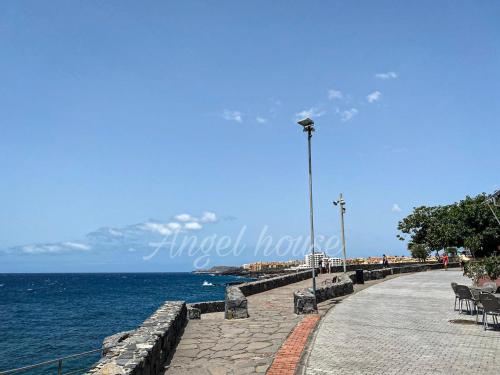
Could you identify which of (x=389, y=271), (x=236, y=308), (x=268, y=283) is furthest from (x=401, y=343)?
(x=389, y=271)

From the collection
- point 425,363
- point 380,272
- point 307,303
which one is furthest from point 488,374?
point 380,272

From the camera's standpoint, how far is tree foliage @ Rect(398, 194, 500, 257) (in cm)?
4428

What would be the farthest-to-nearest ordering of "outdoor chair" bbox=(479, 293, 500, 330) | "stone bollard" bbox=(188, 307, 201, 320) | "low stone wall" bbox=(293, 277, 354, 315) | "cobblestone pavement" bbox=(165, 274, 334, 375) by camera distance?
1. "low stone wall" bbox=(293, 277, 354, 315)
2. "stone bollard" bbox=(188, 307, 201, 320)
3. "outdoor chair" bbox=(479, 293, 500, 330)
4. "cobblestone pavement" bbox=(165, 274, 334, 375)

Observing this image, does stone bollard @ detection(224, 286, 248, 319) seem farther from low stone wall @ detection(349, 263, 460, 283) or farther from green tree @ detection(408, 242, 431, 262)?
green tree @ detection(408, 242, 431, 262)

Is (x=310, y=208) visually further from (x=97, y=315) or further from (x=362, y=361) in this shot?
(x=97, y=315)

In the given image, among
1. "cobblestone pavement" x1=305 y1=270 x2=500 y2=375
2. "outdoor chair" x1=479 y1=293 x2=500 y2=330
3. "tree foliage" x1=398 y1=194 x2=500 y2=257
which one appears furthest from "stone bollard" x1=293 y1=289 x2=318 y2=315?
"tree foliage" x1=398 y1=194 x2=500 y2=257

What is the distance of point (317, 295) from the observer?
16641mm

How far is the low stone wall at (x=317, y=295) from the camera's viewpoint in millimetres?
13281

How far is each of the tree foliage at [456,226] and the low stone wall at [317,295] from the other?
92.7 feet

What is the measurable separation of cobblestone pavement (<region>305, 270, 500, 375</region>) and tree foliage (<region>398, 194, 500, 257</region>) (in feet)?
108

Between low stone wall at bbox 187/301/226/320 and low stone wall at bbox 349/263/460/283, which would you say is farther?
low stone wall at bbox 349/263/460/283

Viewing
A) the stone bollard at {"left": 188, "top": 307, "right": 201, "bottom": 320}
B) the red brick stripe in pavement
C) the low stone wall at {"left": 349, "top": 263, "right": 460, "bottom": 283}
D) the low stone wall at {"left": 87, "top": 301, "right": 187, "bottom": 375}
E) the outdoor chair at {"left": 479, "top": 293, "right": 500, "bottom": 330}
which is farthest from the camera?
the low stone wall at {"left": 349, "top": 263, "right": 460, "bottom": 283}

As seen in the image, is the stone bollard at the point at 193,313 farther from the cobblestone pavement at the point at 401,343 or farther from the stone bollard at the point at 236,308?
the cobblestone pavement at the point at 401,343

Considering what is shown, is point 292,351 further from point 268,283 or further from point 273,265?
point 273,265
